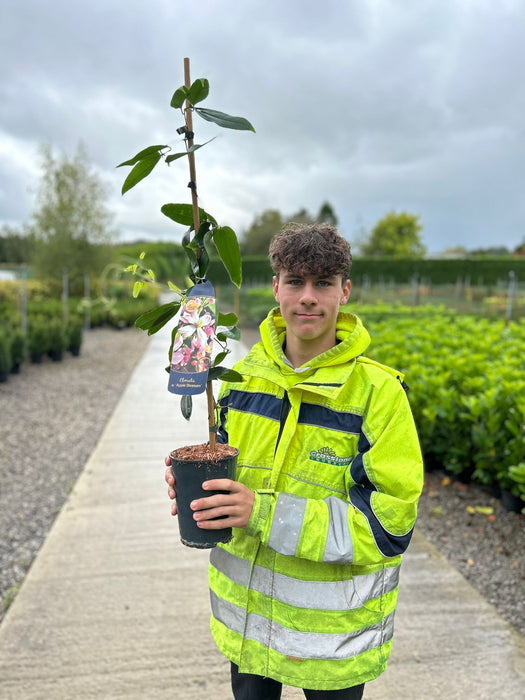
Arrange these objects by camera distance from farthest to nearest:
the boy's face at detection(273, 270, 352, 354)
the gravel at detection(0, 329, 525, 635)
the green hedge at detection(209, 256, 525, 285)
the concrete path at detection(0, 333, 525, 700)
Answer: the green hedge at detection(209, 256, 525, 285), the gravel at detection(0, 329, 525, 635), the concrete path at detection(0, 333, 525, 700), the boy's face at detection(273, 270, 352, 354)

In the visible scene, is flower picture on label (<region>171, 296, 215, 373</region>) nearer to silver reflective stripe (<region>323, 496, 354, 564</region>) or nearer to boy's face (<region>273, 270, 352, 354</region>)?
boy's face (<region>273, 270, 352, 354</region>)

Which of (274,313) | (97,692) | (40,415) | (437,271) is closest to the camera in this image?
(274,313)

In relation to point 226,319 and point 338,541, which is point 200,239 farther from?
point 338,541

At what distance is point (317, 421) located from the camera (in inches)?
58.1

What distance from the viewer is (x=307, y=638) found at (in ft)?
4.77

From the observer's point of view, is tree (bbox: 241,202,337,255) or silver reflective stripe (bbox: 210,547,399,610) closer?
silver reflective stripe (bbox: 210,547,399,610)

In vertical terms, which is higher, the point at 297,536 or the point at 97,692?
the point at 297,536

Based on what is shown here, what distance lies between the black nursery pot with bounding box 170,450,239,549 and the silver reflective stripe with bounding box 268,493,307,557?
12 cm

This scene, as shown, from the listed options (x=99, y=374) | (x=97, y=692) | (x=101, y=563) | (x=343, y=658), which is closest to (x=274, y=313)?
(x=343, y=658)

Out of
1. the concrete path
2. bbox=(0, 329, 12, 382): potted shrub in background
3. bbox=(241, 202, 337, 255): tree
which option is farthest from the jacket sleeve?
bbox=(241, 202, 337, 255): tree

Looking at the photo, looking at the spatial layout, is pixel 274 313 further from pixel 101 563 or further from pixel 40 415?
pixel 40 415

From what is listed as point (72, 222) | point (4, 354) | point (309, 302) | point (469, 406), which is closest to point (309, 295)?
point (309, 302)

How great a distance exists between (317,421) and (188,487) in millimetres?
363

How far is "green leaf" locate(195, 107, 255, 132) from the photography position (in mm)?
1311
